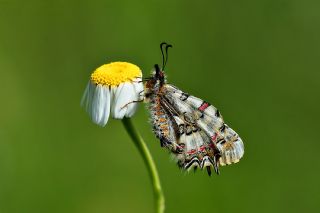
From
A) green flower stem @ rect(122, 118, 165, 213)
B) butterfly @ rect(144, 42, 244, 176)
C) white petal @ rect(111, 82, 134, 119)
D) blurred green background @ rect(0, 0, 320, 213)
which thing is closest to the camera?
green flower stem @ rect(122, 118, 165, 213)

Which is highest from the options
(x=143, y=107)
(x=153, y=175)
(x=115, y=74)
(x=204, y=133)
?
(x=115, y=74)

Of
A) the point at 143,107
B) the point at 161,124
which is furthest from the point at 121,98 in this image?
the point at 143,107

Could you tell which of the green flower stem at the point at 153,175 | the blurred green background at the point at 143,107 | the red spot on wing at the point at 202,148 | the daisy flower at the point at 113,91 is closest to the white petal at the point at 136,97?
the daisy flower at the point at 113,91

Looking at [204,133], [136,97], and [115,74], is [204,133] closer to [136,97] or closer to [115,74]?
[136,97]

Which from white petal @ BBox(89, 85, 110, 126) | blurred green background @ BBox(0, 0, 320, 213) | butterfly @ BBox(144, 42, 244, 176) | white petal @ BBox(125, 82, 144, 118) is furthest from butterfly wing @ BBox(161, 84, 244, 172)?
blurred green background @ BBox(0, 0, 320, 213)

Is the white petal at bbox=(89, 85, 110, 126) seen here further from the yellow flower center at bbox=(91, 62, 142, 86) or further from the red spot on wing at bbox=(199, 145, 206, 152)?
the red spot on wing at bbox=(199, 145, 206, 152)

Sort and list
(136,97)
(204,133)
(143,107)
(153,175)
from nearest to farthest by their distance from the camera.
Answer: (153,175) < (204,133) < (136,97) < (143,107)
